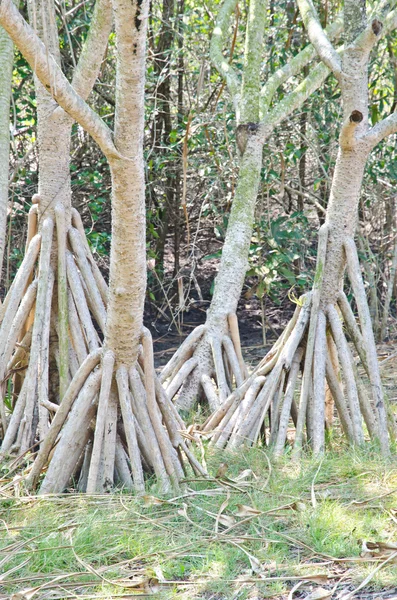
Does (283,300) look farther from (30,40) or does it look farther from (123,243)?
(30,40)

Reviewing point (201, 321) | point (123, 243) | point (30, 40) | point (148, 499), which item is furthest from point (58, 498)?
point (201, 321)

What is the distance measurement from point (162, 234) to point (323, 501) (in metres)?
5.19

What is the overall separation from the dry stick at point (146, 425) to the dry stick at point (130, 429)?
5cm

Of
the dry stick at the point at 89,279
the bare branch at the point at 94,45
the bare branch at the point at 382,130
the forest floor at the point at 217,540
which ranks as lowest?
the forest floor at the point at 217,540

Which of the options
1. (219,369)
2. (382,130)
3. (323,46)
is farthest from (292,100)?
(219,369)

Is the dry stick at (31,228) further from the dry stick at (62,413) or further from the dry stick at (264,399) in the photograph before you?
the dry stick at (264,399)

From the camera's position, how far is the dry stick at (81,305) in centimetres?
447

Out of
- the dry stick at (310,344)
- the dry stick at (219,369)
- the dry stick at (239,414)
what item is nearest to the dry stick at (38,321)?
the dry stick at (239,414)

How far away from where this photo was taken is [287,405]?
4.59 meters

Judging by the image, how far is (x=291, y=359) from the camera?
4668mm

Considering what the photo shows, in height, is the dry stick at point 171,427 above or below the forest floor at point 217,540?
above

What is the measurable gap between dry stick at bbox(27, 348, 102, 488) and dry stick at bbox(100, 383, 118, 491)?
0.55 ft

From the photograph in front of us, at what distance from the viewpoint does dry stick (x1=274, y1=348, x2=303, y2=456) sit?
445 centimetres

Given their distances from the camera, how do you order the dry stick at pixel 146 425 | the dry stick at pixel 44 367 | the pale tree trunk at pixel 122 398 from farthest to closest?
the dry stick at pixel 44 367, the dry stick at pixel 146 425, the pale tree trunk at pixel 122 398
